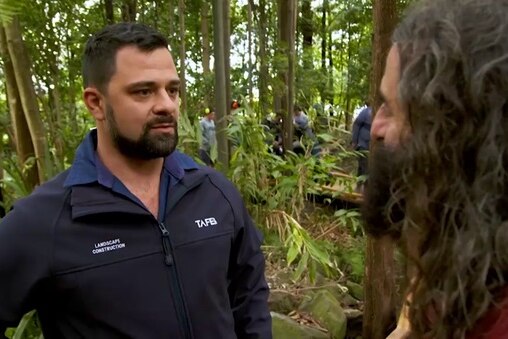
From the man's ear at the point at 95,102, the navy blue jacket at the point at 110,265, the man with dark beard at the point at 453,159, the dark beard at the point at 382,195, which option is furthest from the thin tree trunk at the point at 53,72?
the man with dark beard at the point at 453,159

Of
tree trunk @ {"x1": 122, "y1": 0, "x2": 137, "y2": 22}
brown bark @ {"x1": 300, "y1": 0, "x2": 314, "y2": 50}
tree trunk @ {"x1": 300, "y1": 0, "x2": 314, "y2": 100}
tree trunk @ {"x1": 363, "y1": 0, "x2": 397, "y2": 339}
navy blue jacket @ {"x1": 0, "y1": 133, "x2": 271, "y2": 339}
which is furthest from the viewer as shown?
brown bark @ {"x1": 300, "y1": 0, "x2": 314, "y2": 50}

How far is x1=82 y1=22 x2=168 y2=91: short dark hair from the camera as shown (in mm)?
1883

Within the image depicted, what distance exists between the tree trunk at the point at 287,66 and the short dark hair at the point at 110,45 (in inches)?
263

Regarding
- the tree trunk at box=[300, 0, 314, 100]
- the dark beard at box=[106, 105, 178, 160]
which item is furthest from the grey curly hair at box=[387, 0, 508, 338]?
the tree trunk at box=[300, 0, 314, 100]

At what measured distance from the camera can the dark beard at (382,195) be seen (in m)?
1.08

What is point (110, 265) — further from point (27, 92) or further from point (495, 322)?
point (27, 92)

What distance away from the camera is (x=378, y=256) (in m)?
3.99

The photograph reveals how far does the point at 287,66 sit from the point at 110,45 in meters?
7.20

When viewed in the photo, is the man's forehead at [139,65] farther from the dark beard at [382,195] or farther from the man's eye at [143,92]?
the dark beard at [382,195]

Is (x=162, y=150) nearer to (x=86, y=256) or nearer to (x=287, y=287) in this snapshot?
(x=86, y=256)

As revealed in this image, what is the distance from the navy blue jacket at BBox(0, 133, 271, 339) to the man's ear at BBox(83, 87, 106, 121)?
127 mm

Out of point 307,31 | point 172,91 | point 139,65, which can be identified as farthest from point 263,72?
point 307,31

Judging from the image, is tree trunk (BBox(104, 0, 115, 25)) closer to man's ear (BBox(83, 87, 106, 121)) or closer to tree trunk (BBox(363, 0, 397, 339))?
tree trunk (BBox(363, 0, 397, 339))

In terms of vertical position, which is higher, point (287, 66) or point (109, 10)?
point (109, 10)
